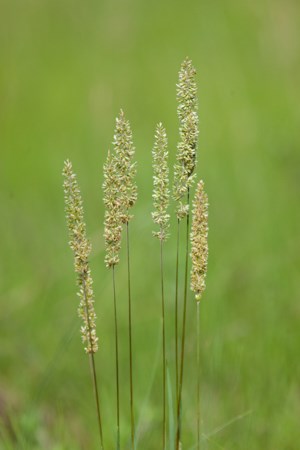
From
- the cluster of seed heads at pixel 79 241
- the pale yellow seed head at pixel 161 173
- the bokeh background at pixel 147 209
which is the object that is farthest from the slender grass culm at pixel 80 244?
the bokeh background at pixel 147 209

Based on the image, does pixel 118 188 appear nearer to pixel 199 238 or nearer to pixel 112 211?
pixel 112 211

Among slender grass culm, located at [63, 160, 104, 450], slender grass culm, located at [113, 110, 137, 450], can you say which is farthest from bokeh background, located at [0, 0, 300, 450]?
slender grass culm, located at [113, 110, 137, 450]

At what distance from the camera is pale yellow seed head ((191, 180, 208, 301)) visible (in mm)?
1381

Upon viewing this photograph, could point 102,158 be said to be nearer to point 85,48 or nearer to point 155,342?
point 85,48

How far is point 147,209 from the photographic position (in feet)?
13.4

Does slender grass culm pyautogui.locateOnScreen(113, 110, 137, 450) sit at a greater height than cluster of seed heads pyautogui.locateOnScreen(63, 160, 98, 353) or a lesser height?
greater

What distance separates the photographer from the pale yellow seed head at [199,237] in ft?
4.53

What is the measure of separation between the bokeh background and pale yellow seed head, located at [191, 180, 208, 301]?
54 centimetres

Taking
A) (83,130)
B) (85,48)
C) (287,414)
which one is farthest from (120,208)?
(85,48)

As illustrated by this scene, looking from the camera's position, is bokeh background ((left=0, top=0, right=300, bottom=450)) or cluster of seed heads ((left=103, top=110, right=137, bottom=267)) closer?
cluster of seed heads ((left=103, top=110, right=137, bottom=267))

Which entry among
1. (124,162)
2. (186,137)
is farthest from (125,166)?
(186,137)

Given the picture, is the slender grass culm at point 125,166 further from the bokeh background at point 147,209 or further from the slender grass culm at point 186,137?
the bokeh background at point 147,209

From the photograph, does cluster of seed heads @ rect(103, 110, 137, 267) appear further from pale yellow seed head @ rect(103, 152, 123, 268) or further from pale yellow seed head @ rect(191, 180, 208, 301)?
pale yellow seed head @ rect(191, 180, 208, 301)

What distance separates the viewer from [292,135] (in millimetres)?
5293
